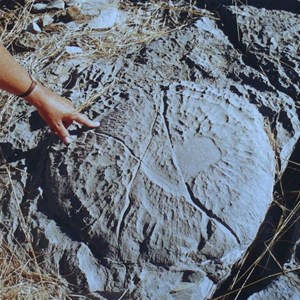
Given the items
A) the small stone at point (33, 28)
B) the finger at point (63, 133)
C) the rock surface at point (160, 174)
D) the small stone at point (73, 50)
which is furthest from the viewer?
the small stone at point (33, 28)

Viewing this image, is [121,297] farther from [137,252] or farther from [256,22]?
[256,22]

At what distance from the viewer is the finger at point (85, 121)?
2307 millimetres

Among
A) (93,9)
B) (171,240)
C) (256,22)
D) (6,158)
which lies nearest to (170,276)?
(171,240)

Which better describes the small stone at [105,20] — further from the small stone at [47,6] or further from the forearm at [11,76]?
the forearm at [11,76]

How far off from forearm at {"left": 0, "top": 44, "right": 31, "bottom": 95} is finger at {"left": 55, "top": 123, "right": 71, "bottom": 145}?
0.56 ft

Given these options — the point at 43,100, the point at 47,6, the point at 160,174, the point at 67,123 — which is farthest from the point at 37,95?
the point at 47,6

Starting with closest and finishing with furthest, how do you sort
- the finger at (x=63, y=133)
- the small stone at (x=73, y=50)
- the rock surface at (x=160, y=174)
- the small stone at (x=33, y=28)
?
the rock surface at (x=160, y=174), the finger at (x=63, y=133), the small stone at (x=73, y=50), the small stone at (x=33, y=28)

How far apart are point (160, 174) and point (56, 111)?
413 millimetres

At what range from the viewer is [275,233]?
2.34m

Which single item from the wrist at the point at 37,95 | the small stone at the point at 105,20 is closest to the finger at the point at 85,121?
the wrist at the point at 37,95

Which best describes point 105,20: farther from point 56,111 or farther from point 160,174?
point 160,174

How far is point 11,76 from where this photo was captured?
223 centimetres

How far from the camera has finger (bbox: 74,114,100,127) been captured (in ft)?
7.57

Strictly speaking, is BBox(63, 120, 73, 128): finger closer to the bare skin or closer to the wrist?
the bare skin
